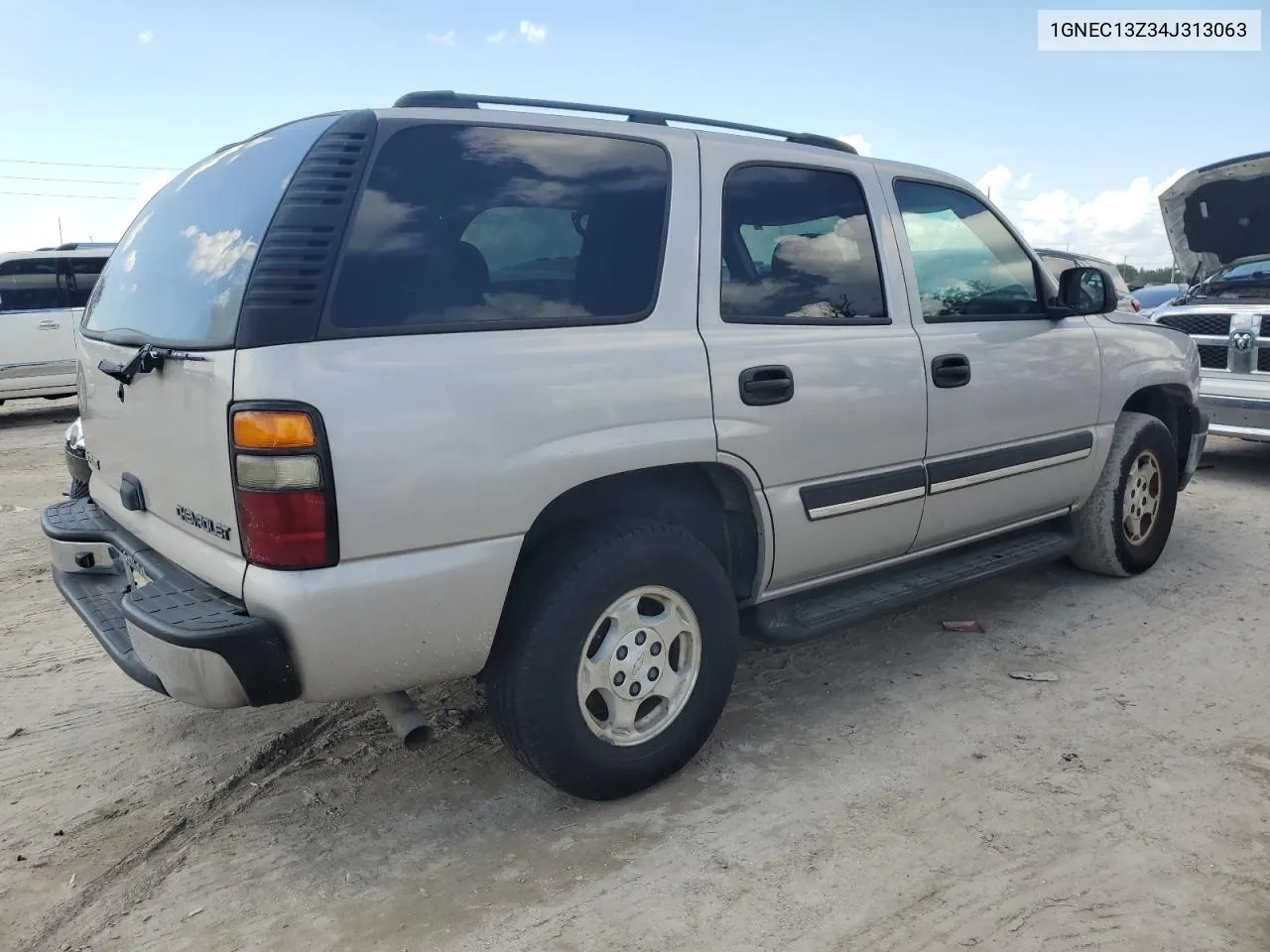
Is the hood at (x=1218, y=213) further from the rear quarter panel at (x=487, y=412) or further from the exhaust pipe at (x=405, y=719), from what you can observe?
the exhaust pipe at (x=405, y=719)

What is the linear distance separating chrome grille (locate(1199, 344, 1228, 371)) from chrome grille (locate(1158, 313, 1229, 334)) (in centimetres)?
3

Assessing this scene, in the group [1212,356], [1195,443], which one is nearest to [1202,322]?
[1212,356]

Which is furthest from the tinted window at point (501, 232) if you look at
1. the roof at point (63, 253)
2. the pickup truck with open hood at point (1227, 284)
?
the roof at point (63, 253)

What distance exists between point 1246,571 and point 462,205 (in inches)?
176

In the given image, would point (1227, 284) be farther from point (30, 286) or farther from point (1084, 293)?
point (30, 286)

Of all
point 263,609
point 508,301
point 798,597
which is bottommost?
point 798,597

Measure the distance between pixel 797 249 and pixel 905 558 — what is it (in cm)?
124

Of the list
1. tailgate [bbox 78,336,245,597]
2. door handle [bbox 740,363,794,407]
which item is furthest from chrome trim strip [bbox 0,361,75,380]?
door handle [bbox 740,363,794,407]

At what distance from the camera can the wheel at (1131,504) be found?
4.48 m

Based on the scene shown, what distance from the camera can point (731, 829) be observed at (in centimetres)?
271

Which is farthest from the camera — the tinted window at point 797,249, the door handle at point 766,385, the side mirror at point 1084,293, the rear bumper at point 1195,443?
the rear bumper at point 1195,443

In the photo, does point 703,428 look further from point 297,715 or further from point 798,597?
point 297,715

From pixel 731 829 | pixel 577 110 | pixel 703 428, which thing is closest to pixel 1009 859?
pixel 731 829

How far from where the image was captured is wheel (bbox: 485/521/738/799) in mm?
2543
